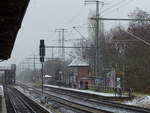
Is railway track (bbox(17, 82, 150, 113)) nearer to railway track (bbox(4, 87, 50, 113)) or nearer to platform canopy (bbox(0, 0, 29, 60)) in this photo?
railway track (bbox(4, 87, 50, 113))

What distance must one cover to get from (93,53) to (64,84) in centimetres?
985

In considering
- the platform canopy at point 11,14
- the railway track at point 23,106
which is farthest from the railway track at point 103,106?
the platform canopy at point 11,14

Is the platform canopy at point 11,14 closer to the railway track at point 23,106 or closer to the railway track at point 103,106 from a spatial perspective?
the railway track at point 23,106

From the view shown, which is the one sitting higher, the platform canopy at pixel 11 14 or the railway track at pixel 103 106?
the platform canopy at pixel 11 14

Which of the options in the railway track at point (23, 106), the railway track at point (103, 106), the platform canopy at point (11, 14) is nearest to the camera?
the platform canopy at point (11, 14)

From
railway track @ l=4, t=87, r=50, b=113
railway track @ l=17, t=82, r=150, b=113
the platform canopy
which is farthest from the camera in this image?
railway track @ l=4, t=87, r=50, b=113

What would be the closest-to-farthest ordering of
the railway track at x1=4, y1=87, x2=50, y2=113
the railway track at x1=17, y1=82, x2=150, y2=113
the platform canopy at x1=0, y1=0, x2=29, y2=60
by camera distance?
the platform canopy at x1=0, y1=0, x2=29, y2=60 < the railway track at x1=17, y1=82, x2=150, y2=113 < the railway track at x1=4, y1=87, x2=50, y2=113

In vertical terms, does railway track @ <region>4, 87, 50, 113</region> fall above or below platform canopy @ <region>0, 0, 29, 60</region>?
below

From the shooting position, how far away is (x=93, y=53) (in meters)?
73.6

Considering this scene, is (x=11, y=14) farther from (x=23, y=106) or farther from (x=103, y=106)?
(x=23, y=106)

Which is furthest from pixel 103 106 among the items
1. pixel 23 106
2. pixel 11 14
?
pixel 11 14

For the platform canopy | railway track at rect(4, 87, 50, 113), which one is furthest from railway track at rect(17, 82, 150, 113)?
the platform canopy

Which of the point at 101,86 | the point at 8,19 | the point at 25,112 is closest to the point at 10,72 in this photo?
the point at 101,86

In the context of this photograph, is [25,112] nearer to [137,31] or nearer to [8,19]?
[8,19]
